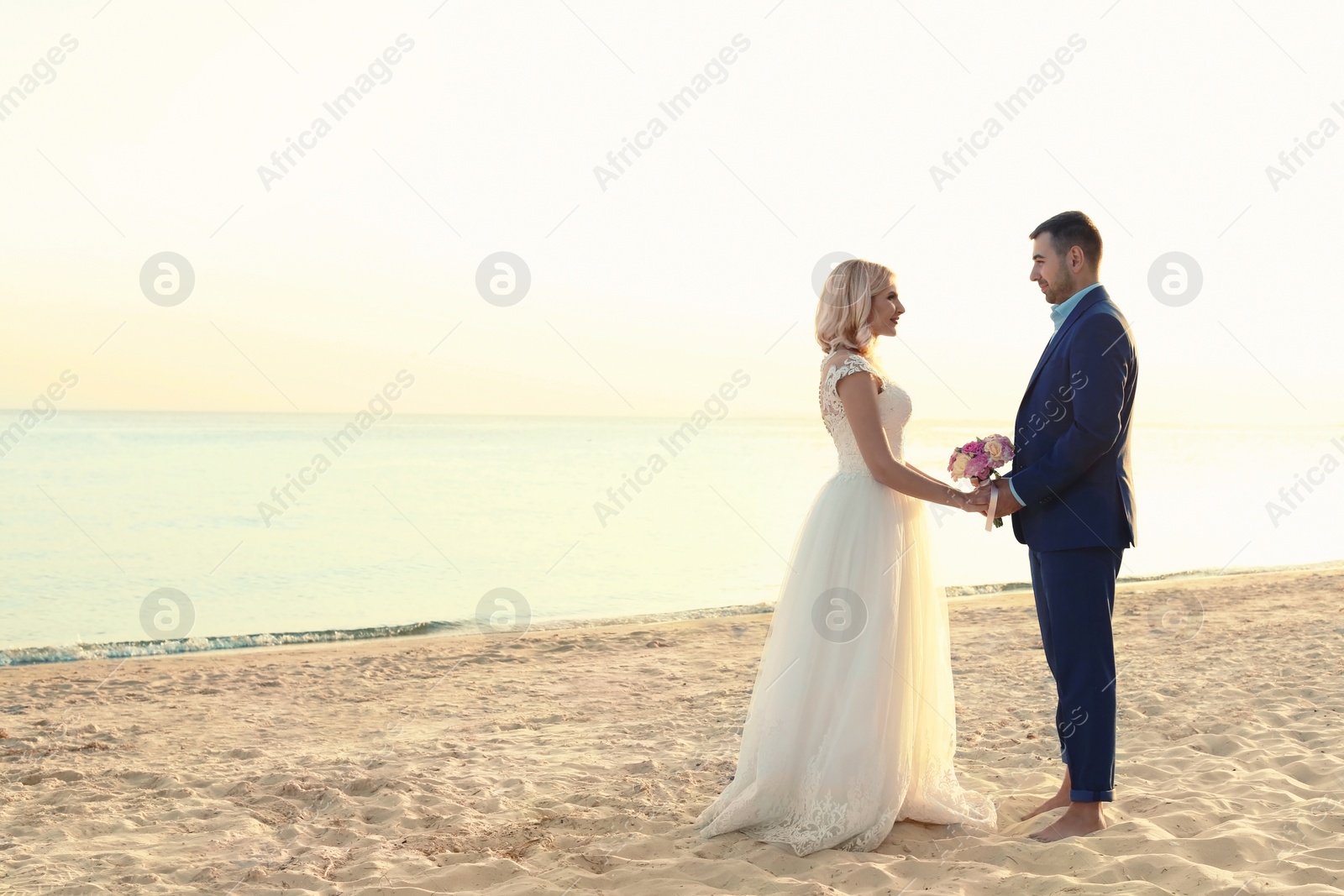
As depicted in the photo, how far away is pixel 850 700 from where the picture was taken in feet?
11.9

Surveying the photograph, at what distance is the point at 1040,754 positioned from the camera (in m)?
5.07

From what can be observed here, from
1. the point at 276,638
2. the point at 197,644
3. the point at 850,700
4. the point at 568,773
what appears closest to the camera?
the point at 850,700

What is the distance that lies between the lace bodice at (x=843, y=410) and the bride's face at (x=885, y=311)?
0.45 ft

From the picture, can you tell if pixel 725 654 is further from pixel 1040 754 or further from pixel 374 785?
pixel 374 785

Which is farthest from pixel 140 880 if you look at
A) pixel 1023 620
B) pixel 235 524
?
pixel 235 524

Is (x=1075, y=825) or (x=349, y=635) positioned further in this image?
(x=349, y=635)

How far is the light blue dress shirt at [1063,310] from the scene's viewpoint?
12.2 ft

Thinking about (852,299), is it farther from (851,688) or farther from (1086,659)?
(1086,659)

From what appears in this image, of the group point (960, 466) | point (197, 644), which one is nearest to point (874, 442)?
point (960, 466)

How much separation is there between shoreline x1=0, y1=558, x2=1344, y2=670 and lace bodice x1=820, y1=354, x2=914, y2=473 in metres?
6.79

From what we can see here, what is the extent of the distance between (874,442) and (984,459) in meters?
0.53

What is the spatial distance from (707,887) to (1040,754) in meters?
2.63

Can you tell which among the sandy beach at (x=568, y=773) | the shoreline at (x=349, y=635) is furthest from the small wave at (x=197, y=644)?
the sandy beach at (x=568, y=773)

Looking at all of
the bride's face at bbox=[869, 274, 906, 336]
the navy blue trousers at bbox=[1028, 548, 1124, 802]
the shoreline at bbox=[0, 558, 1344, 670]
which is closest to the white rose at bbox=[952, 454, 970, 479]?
the navy blue trousers at bbox=[1028, 548, 1124, 802]
